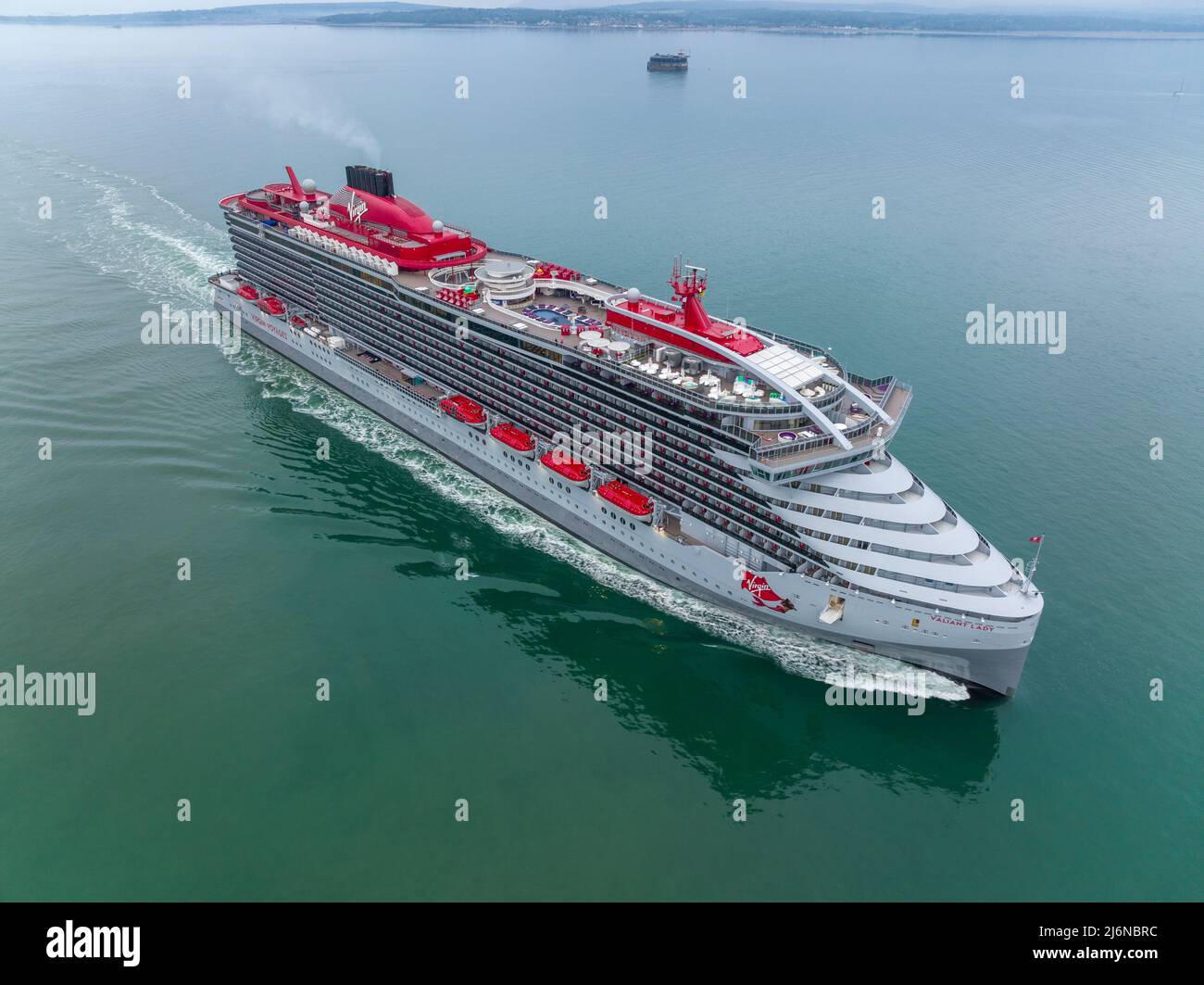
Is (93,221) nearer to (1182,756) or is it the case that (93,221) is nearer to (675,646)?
(675,646)

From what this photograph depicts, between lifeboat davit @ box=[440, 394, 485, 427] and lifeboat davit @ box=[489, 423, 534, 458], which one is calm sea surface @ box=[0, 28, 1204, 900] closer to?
lifeboat davit @ box=[489, 423, 534, 458]

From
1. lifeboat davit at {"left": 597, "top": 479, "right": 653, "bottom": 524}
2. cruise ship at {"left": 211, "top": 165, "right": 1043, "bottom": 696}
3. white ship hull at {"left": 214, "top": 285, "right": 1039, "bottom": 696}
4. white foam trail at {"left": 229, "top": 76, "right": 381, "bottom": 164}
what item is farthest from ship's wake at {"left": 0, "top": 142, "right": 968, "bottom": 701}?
white foam trail at {"left": 229, "top": 76, "right": 381, "bottom": 164}

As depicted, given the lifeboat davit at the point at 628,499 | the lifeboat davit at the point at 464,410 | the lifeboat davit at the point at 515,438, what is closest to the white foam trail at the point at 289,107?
the lifeboat davit at the point at 464,410

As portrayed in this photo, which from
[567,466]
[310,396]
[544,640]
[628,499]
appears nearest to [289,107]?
[310,396]

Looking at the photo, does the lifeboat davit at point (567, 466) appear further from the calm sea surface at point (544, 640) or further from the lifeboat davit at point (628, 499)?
the calm sea surface at point (544, 640)

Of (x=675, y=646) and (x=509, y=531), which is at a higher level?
(x=509, y=531)

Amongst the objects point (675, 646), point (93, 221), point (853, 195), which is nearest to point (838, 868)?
point (675, 646)
